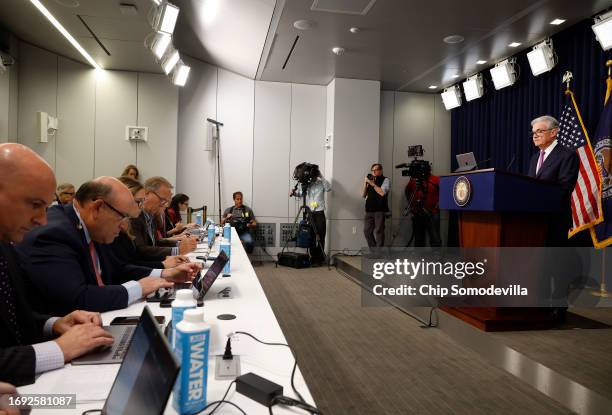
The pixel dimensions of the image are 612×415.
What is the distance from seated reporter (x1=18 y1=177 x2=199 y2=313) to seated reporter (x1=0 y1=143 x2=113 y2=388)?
267mm

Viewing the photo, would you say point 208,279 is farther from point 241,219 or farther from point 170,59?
point 241,219

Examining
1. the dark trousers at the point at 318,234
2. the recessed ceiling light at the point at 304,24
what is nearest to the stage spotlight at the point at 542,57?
the recessed ceiling light at the point at 304,24

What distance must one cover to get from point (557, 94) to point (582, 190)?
2061 mm

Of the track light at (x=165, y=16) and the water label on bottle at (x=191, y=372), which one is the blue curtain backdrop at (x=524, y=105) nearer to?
the track light at (x=165, y=16)

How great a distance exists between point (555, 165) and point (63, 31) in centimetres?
555

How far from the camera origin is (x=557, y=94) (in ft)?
17.1

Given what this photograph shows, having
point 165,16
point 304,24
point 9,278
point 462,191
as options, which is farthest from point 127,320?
point 304,24

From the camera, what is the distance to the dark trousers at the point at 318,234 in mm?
6676

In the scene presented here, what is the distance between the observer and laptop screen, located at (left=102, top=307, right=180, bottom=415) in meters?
0.57

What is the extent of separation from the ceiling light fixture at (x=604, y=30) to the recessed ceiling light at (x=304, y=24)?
9.62ft

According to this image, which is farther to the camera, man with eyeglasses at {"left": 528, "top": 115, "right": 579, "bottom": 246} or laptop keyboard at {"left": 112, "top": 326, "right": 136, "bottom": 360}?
man with eyeglasses at {"left": 528, "top": 115, "right": 579, "bottom": 246}

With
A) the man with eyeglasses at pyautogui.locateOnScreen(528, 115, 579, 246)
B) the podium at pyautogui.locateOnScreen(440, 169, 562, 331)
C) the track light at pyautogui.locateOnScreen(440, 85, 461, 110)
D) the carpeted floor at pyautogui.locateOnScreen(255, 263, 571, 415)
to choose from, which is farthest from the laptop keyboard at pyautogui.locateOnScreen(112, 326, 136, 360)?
the track light at pyautogui.locateOnScreen(440, 85, 461, 110)

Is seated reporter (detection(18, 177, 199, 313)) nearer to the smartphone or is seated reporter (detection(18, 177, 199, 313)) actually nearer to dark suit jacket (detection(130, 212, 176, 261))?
the smartphone
